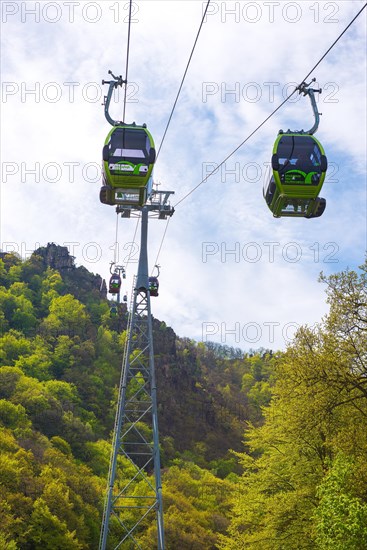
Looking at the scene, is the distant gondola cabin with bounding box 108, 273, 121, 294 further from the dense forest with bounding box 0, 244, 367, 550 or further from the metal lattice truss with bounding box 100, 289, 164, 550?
the dense forest with bounding box 0, 244, 367, 550

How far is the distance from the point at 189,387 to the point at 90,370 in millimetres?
20152

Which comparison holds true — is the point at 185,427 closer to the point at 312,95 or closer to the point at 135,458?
the point at 135,458

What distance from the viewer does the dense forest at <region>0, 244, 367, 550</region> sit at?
16.2m

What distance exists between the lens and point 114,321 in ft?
354

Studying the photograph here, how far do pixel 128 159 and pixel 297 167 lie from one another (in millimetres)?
3653

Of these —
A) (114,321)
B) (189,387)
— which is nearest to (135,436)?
(189,387)

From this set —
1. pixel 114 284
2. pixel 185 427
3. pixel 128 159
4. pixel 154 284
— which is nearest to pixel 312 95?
pixel 128 159

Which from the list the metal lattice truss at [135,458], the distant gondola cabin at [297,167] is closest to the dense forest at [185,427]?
the metal lattice truss at [135,458]

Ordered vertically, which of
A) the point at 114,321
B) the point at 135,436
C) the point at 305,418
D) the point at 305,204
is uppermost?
the point at 114,321

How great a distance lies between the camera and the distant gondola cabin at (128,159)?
12258 millimetres

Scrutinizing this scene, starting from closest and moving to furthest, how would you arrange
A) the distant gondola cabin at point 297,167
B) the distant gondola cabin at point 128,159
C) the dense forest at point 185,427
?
the distant gondola cabin at point 297,167, the distant gondola cabin at point 128,159, the dense forest at point 185,427

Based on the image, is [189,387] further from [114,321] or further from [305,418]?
[305,418]

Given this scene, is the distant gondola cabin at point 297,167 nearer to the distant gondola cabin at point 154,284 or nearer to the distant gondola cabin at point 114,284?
the distant gondola cabin at point 154,284

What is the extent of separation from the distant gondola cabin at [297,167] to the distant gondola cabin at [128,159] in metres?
2.72
